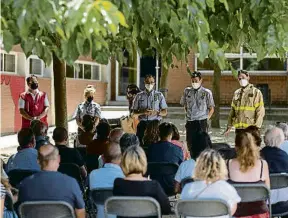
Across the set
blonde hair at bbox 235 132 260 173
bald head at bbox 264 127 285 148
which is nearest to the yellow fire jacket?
bald head at bbox 264 127 285 148

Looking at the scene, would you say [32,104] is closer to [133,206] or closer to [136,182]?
[136,182]

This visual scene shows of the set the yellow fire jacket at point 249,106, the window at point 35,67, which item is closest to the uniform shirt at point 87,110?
the yellow fire jacket at point 249,106

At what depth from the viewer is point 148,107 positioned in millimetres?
10844

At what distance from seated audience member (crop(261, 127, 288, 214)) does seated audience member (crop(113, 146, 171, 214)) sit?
4.94 ft

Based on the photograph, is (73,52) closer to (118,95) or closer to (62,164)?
(62,164)

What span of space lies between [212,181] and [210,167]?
12 cm

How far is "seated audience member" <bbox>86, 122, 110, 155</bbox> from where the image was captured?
7.95 metres

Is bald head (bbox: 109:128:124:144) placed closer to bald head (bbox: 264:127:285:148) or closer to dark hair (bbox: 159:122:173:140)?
dark hair (bbox: 159:122:173:140)

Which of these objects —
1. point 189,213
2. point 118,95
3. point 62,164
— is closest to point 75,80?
point 118,95

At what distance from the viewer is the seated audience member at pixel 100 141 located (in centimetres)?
795

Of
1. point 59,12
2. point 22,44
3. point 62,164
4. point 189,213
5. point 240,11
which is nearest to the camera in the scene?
point 59,12

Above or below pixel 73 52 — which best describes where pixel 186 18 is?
above

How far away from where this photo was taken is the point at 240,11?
560 centimetres

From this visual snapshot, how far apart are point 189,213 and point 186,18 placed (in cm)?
160
